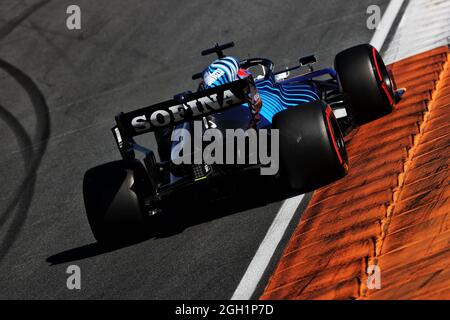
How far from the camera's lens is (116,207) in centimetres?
812

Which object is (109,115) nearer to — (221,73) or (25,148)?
(25,148)

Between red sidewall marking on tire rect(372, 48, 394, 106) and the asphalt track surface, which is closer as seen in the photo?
the asphalt track surface

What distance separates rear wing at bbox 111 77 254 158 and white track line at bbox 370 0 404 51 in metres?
5.64

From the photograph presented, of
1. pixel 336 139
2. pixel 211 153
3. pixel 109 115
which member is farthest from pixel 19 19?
pixel 336 139

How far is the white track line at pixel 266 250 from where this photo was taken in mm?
7209

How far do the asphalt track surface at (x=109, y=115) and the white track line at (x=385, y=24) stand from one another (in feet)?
0.63

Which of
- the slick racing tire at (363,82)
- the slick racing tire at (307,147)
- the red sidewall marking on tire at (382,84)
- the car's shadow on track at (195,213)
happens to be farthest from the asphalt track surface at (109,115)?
the red sidewall marking on tire at (382,84)

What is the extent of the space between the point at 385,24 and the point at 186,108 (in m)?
6.91

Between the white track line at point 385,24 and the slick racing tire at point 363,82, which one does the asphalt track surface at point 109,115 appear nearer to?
the white track line at point 385,24

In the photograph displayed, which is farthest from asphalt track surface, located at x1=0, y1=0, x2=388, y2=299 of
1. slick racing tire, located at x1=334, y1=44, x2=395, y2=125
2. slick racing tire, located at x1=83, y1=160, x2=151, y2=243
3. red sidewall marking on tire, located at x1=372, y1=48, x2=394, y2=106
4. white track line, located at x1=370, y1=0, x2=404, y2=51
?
red sidewall marking on tire, located at x1=372, y1=48, x2=394, y2=106

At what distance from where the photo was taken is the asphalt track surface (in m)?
8.20

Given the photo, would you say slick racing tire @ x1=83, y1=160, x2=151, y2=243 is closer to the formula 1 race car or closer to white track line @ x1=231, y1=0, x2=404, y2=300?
the formula 1 race car

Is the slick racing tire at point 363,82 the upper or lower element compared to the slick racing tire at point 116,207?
upper
